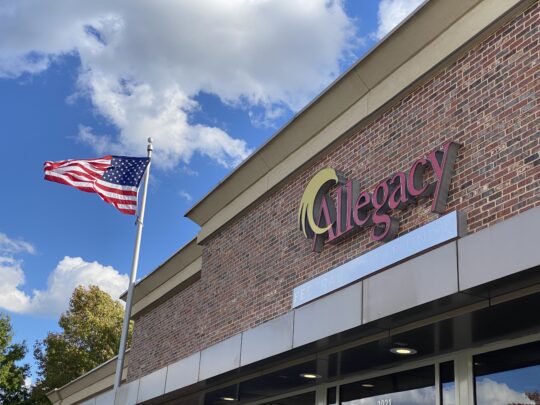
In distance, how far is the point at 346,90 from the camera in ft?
34.6

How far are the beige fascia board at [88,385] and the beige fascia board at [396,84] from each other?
1179cm

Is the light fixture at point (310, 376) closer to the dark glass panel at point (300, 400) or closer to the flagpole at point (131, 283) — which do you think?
the dark glass panel at point (300, 400)

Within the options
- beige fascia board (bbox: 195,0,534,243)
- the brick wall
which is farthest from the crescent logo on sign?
beige fascia board (bbox: 195,0,534,243)

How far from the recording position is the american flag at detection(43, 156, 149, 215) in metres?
16.2

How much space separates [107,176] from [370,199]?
933 cm

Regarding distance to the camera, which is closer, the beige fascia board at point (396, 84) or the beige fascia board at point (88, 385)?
the beige fascia board at point (396, 84)

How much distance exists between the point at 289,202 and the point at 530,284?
572 centimetres

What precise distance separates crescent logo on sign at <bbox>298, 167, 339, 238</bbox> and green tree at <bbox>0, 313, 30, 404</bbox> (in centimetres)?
2886

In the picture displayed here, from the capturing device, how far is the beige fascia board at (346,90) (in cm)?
890

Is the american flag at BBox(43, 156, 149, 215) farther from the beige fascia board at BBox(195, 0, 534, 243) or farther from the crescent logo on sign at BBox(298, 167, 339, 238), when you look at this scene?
the crescent logo on sign at BBox(298, 167, 339, 238)

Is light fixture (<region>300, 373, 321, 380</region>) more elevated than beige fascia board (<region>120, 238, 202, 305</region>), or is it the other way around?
beige fascia board (<region>120, 238, 202, 305</region>)

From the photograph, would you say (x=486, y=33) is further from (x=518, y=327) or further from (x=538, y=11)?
Result: (x=518, y=327)

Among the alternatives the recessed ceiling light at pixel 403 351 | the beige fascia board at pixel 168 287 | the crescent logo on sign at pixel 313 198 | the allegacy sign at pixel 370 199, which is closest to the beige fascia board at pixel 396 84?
the crescent logo on sign at pixel 313 198

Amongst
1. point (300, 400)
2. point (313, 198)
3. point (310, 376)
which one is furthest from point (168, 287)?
point (313, 198)
